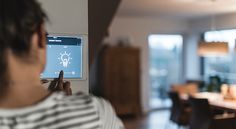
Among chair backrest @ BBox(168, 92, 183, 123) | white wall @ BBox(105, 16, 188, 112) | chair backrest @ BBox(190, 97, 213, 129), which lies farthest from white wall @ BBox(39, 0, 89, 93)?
white wall @ BBox(105, 16, 188, 112)

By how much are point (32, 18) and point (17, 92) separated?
181mm

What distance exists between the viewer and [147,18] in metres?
7.45

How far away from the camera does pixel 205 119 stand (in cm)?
409

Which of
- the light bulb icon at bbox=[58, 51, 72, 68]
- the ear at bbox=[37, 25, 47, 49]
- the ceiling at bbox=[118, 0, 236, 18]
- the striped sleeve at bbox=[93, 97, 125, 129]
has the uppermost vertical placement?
the ceiling at bbox=[118, 0, 236, 18]

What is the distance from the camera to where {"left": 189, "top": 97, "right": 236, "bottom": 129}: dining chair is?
3.77 metres

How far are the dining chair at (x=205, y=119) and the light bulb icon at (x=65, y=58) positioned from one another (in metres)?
2.49

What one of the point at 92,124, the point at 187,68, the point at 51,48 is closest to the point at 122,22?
the point at 187,68

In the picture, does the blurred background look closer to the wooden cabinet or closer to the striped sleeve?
the wooden cabinet

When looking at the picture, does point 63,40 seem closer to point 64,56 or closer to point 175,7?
point 64,56

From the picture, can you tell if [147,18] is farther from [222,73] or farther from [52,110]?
[52,110]

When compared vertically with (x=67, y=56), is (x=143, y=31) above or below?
above

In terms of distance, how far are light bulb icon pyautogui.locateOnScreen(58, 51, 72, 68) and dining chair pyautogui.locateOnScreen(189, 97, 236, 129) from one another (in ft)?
8.16

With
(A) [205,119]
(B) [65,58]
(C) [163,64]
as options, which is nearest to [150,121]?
(C) [163,64]

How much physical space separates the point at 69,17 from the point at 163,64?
607cm
